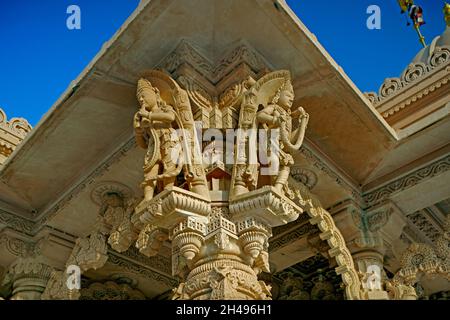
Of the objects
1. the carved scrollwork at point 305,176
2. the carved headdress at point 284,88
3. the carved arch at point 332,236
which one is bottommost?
the carved arch at point 332,236

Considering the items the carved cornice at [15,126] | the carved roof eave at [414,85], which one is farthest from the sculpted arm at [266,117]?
the carved cornice at [15,126]

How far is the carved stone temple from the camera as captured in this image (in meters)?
4.16

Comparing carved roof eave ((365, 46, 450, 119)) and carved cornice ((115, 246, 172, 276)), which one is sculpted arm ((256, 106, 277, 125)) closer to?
carved roof eave ((365, 46, 450, 119))

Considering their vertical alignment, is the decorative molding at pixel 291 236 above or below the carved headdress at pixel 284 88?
below

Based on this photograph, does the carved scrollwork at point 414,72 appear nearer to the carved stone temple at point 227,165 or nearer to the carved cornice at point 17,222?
the carved stone temple at point 227,165

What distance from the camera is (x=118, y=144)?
18.9 ft

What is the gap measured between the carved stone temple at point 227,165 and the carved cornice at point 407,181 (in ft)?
0.05

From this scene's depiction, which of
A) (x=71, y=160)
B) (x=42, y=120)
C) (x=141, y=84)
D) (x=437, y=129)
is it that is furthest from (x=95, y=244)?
(x=437, y=129)

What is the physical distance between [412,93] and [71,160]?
3812 millimetres

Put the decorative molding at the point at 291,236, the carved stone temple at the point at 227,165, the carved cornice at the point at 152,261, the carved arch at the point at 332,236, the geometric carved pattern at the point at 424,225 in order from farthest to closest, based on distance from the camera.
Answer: the carved cornice at the point at 152,261 < the decorative molding at the point at 291,236 < the geometric carved pattern at the point at 424,225 < the carved arch at the point at 332,236 < the carved stone temple at the point at 227,165

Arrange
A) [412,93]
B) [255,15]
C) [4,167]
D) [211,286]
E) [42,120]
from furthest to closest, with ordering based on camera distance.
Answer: [412,93]
[4,167]
[42,120]
[255,15]
[211,286]

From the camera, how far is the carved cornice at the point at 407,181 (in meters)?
5.84

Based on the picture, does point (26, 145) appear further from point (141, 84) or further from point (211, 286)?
point (211, 286)

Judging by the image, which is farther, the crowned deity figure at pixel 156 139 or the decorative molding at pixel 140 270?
the decorative molding at pixel 140 270
